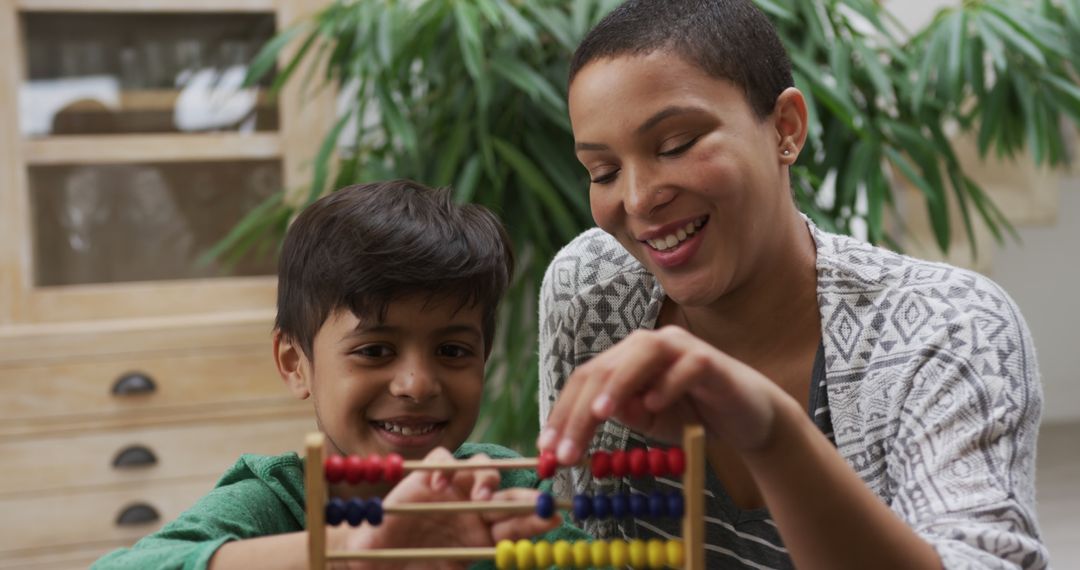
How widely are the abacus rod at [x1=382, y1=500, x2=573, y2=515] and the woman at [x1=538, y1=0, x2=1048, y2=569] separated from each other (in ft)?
0.22

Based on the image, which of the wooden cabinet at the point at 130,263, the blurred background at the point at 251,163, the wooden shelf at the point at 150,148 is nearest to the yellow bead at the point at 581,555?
the blurred background at the point at 251,163

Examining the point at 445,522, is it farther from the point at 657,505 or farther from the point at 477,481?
the point at 657,505

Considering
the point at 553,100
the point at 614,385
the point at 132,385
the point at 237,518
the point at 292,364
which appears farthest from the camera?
the point at 132,385

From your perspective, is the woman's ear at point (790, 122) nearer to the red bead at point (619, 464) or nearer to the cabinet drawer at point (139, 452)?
the red bead at point (619, 464)

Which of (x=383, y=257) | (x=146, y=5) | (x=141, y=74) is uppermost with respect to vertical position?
(x=146, y=5)

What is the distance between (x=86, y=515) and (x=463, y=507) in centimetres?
249

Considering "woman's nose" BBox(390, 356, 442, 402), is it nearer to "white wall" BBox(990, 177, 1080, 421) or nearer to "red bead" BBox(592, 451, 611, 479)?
"red bead" BBox(592, 451, 611, 479)

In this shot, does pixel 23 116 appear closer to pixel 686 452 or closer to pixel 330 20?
pixel 330 20

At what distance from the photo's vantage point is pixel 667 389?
93 cm

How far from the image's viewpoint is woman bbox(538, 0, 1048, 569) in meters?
0.98

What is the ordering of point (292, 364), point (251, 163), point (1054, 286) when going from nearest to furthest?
point (292, 364)
point (251, 163)
point (1054, 286)

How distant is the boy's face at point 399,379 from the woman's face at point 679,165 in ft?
0.76

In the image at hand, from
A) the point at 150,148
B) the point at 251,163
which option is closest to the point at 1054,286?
the point at 251,163

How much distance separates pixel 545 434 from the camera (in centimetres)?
102
